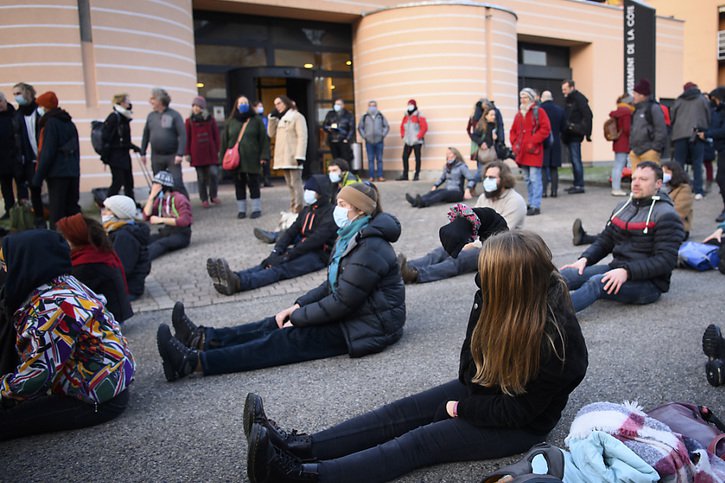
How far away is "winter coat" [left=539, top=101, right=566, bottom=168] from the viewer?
12484mm

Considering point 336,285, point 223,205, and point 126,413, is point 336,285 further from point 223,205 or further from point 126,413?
point 223,205

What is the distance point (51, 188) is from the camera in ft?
28.9

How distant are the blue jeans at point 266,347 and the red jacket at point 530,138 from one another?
7.68 meters

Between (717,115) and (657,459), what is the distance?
1055 cm

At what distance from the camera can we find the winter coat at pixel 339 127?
1572cm

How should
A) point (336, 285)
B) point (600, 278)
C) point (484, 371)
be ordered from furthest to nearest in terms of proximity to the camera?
point (600, 278)
point (336, 285)
point (484, 371)

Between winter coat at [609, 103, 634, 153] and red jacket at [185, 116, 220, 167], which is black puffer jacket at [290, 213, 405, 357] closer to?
red jacket at [185, 116, 220, 167]

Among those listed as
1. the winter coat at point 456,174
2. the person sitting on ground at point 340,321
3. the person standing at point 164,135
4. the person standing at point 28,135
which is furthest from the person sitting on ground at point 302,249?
the winter coat at point 456,174

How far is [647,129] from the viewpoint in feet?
35.6

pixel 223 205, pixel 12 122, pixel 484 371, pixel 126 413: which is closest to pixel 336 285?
pixel 126 413

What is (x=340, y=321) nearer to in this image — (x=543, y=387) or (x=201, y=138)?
(x=543, y=387)

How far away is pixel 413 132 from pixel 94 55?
780cm

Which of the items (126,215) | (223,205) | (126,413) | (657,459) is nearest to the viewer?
(657,459)

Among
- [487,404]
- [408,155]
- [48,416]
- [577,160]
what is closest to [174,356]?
[48,416]
